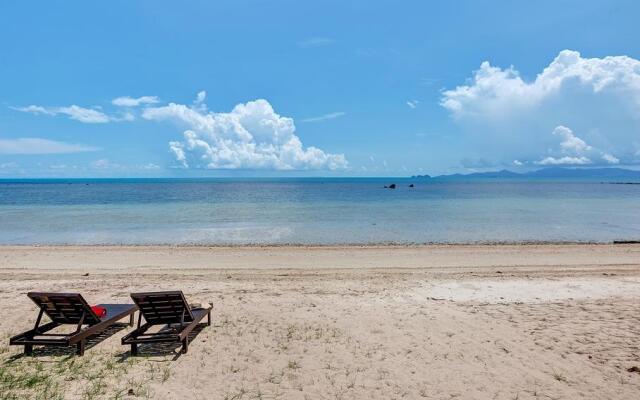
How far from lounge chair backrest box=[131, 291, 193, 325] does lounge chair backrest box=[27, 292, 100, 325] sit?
101 cm

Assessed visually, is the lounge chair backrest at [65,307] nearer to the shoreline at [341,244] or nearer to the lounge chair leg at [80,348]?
the lounge chair leg at [80,348]

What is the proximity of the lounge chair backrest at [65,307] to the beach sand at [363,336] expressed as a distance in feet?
2.17

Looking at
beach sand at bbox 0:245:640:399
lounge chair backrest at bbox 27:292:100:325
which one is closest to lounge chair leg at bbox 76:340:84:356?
beach sand at bbox 0:245:640:399

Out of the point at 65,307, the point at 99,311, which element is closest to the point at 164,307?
the point at 99,311

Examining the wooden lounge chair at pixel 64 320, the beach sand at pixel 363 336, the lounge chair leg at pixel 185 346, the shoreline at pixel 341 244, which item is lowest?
the shoreline at pixel 341 244

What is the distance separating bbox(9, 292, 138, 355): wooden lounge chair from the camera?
795cm

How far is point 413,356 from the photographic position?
7.93 meters

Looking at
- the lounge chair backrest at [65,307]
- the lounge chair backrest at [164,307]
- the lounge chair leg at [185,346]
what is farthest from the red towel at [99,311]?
the lounge chair leg at [185,346]

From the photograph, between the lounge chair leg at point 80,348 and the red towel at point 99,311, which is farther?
the red towel at point 99,311

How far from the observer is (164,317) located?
28.7 ft

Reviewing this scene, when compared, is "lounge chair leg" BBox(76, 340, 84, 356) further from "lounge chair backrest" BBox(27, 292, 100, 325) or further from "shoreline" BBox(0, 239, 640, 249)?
"shoreline" BBox(0, 239, 640, 249)

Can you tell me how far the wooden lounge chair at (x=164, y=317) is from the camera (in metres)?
8.02

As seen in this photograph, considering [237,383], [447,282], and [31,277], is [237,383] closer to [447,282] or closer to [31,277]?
[447,282]

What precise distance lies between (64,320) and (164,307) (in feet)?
6.36
